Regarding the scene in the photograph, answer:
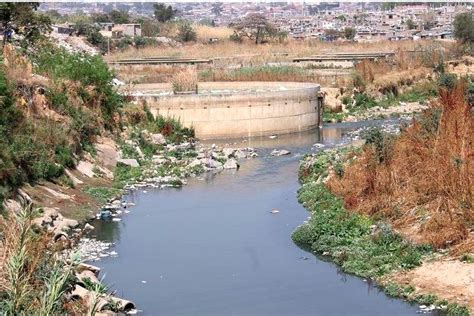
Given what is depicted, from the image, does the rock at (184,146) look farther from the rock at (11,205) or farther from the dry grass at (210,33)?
the dry grass at (210,33)

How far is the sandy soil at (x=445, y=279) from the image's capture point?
16188 millimetres

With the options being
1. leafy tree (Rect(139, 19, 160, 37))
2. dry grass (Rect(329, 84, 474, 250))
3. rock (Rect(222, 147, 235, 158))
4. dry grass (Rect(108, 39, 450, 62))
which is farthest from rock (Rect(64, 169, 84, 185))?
leafy tree (Rect(139, 19, 160, 37))

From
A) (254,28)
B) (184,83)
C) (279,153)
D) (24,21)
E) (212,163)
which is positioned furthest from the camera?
(254,28)

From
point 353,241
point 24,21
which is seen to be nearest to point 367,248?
point 353,241

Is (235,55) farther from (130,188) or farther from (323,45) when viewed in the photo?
(130,188)

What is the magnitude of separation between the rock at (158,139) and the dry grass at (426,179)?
11.1m

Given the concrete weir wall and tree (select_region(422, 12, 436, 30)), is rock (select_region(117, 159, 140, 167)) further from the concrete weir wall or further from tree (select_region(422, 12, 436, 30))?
tree (select_region(422, 12, 436, 30))

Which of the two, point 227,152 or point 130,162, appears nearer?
point 130,162

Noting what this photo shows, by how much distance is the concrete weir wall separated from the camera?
3797 cm

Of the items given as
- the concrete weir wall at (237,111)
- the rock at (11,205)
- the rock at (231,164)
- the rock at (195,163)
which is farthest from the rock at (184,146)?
the rock at (11,205)

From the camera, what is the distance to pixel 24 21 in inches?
1741

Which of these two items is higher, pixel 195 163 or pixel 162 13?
pixel 162 13

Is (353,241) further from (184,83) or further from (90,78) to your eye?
(184,83)

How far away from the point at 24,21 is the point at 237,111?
1228 cm
